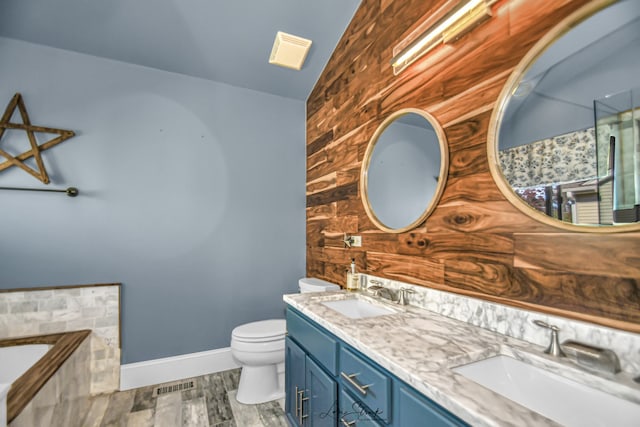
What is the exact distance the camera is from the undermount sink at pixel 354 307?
1582mm

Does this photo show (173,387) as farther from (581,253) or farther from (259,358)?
(581,253)

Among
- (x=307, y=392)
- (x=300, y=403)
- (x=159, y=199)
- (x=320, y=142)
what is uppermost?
(x=320, y=142)

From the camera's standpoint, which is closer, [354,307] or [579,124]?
[579,124]

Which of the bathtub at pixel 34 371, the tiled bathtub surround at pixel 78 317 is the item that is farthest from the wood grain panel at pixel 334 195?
the bathtub at pixel 34 371

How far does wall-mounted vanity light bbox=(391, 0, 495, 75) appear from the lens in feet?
3.80

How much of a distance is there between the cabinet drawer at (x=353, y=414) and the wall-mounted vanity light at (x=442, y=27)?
5.08 feet

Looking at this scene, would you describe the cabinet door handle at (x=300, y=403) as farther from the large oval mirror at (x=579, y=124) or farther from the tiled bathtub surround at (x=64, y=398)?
the large oval mirror at (x=579, y=124)

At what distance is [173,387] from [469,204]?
97.0 inches

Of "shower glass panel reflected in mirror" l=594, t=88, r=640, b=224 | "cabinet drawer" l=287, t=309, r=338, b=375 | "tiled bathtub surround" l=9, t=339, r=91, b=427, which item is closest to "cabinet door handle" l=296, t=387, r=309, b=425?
"cabinet drawer" l=287, t=309, r=338, b=375

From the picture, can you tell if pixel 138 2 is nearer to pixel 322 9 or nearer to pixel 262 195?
pixel 322 9

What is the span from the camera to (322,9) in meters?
2.02

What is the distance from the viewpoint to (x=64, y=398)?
61.5 inches

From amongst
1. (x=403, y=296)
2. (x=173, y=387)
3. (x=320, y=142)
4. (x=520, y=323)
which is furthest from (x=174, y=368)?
(x=520, y=323)

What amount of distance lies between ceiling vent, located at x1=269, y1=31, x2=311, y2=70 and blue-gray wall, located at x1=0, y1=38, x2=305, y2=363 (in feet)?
1.68
